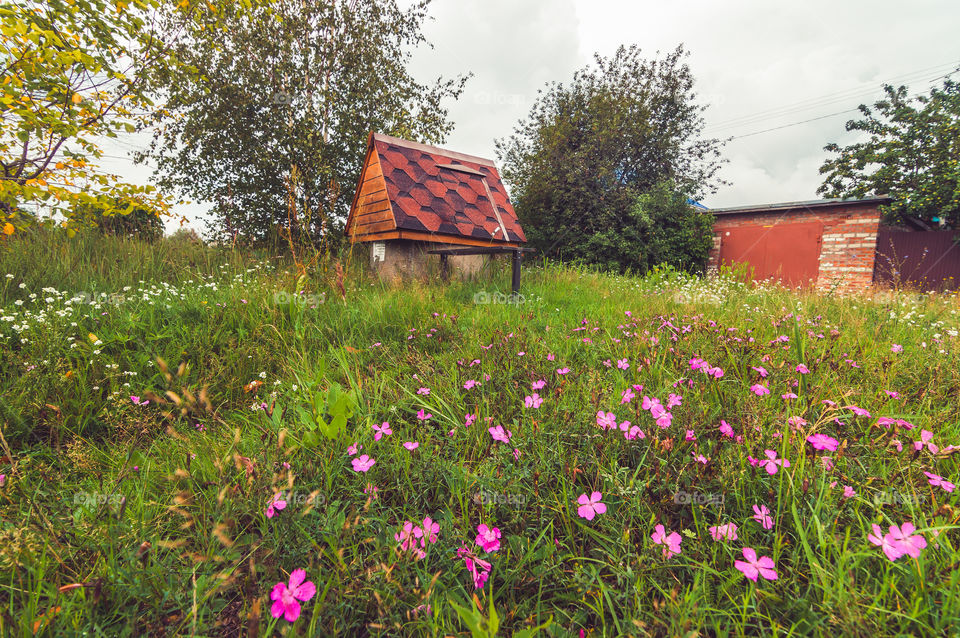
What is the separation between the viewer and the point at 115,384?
8.01 feet

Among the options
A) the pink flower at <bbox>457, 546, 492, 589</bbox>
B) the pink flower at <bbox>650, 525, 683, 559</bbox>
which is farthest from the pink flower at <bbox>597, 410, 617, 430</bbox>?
the pink flower at <bbox>457, 546, 492, 589</bbox>

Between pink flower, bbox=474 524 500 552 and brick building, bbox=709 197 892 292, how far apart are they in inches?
622

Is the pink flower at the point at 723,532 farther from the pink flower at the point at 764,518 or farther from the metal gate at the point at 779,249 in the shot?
the metal gate at the point at 779,249

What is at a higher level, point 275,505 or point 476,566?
point 275,505

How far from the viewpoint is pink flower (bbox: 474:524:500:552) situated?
3.36 ft

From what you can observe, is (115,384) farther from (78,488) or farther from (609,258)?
(609,258)

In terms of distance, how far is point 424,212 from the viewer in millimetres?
6656

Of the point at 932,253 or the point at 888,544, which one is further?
the point at 932,253

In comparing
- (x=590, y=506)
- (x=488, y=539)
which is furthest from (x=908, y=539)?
(x=488, y=539)

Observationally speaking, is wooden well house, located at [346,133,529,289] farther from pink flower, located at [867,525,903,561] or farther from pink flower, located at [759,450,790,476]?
pink flower, located at [867,525,903,561]

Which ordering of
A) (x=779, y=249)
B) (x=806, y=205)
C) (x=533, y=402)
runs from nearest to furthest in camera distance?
(x=533, y=402)
(x=806, y=205)
(x=779, y=249)

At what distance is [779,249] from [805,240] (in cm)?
86

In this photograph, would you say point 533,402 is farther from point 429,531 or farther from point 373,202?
point 373,202

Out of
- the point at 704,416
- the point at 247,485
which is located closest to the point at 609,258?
the point at 704,416
